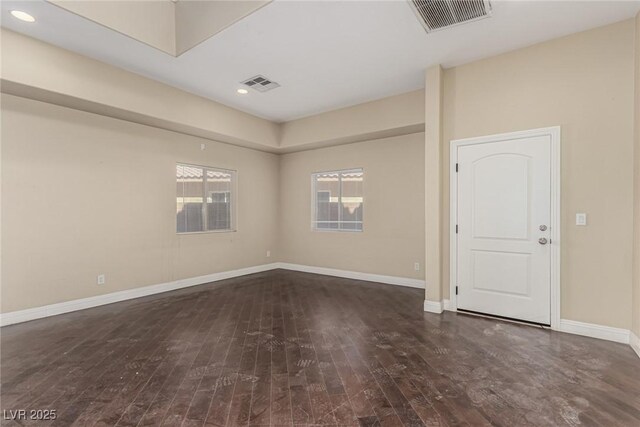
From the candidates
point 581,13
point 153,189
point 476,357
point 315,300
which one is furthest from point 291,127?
point 476,357

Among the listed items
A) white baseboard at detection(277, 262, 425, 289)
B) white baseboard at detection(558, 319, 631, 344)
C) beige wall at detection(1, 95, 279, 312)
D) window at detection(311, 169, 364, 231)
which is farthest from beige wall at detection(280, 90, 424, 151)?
white baseboard at detection(558, 319, 631, 344)

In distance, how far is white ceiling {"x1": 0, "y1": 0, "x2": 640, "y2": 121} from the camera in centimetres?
281

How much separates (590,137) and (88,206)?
19.8 ft

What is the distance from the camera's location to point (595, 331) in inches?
119

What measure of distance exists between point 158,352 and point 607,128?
4831mm

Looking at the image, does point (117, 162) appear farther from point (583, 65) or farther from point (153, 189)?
point (583, 65)

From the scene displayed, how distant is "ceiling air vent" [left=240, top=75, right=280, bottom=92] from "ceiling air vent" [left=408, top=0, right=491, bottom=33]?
Answer: 2.20 m

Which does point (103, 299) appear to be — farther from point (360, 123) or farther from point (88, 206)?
point (360, 123)

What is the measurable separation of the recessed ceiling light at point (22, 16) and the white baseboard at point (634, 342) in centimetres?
636

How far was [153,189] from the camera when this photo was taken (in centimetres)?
483

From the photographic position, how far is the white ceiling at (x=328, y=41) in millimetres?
2807

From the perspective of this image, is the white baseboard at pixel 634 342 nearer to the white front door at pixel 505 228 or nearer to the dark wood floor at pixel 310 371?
the dark wood floor at pixel 310 371

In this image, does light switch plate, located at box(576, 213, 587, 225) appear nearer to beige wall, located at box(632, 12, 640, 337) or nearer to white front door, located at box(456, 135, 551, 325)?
white front door, located at box(456, 135, 551, 325)

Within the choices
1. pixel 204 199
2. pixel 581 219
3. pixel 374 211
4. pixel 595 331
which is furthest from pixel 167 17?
pixel 595 331
